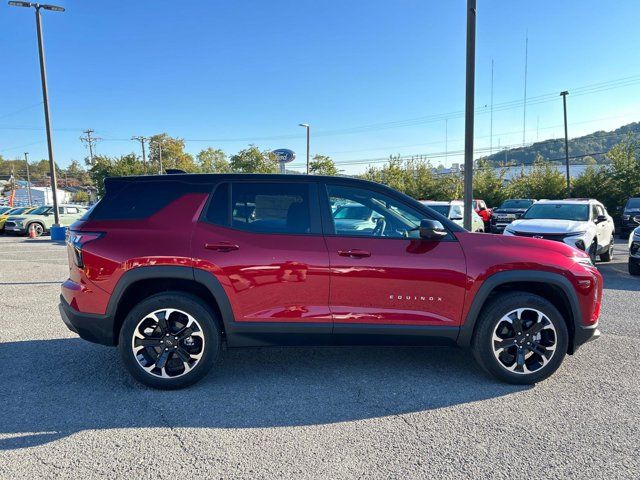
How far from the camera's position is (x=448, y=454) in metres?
2.64

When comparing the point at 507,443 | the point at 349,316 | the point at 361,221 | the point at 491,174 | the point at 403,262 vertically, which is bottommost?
the point at 507,443

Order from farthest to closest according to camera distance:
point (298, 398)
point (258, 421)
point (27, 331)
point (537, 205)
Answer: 1. point (537, 205)
2. point (27, 331)
3. point (298, 398)
4. point (258, 421)

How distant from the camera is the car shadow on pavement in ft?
9.94

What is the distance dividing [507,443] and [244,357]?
8.30ft

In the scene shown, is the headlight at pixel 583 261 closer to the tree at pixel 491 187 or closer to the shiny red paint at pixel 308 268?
the shiny red paint at pixel 308 268

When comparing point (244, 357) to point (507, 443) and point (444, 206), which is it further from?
point (444, 206)

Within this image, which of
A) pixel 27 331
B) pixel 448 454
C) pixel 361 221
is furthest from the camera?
pixel 27 331

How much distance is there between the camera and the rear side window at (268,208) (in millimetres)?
3543

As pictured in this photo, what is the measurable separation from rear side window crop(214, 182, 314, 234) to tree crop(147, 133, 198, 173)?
7632 cm

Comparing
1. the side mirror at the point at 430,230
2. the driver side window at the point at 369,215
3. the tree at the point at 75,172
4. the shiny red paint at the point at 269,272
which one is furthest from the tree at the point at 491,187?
the tree at the point at 75,172

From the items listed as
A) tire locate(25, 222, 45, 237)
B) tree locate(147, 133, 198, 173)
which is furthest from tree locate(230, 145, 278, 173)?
tire locate(25, 222, 45, 237)

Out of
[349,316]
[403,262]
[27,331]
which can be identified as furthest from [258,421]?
[27,331]

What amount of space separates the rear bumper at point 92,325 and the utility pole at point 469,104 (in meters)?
6.51

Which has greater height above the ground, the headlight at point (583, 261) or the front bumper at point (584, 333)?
the headlight at point (583, 261)
